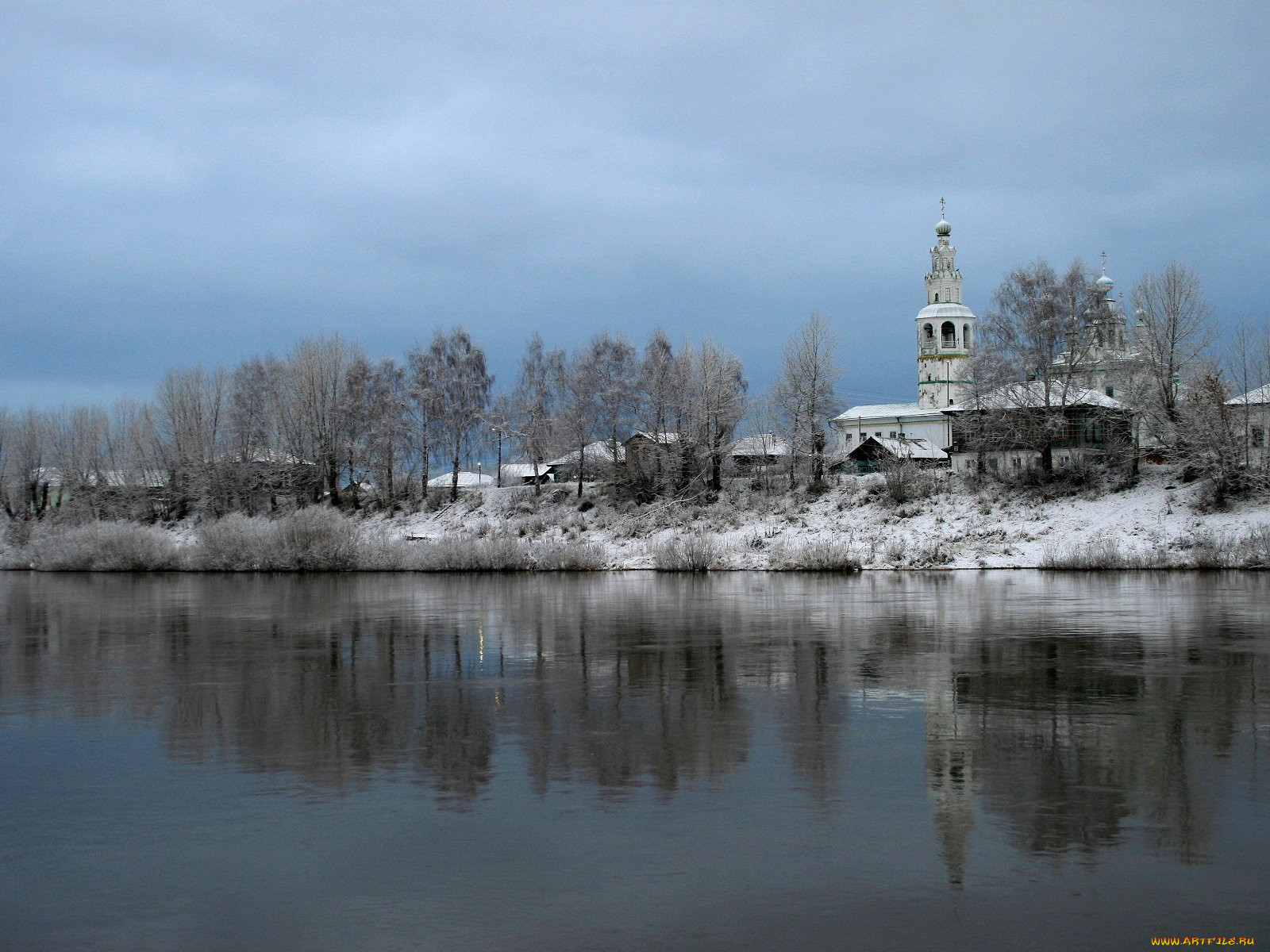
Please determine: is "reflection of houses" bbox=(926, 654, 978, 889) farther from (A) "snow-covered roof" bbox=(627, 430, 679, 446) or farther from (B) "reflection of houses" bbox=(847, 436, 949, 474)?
(B) "reflection of houses" bbox=(847, 436, 949, 474)

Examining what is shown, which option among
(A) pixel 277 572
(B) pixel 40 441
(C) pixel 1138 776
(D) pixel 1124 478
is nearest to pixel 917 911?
(C) pixel 1138 776

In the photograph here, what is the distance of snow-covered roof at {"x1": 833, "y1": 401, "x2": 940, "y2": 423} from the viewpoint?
109188mm

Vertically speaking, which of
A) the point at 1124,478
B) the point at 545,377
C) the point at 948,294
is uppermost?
the point at 948,294

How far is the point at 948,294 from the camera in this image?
121m

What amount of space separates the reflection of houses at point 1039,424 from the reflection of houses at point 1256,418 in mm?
5186

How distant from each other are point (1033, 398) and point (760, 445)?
22.9 meters

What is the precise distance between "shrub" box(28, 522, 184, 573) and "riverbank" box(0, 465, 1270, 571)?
0.24ft

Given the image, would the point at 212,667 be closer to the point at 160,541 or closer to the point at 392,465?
the point at 160,541

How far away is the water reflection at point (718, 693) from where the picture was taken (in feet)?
35.4

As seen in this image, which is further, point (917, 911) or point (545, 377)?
point (545, 377)

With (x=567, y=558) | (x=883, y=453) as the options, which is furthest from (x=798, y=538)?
(x=883, y=453)

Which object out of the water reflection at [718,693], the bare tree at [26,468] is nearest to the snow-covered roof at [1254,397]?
the water reflection at [718,693]

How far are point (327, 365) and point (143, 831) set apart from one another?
77.6 meters

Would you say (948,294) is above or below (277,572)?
above
